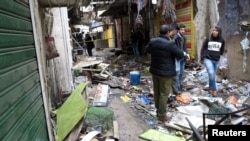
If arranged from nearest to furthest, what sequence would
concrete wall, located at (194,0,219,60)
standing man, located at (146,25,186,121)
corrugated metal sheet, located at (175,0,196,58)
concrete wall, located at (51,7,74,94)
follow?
standing man, located at (146,25,186,121), concrete wall, located at (51,7,74,94), concrete wall, located at (194,0,219,60), corrugated metal sheet, located at (175,0,196,58)

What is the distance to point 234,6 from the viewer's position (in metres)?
7.83

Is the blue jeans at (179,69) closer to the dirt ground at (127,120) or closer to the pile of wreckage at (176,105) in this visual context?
the pile of wreckage at (176,105)

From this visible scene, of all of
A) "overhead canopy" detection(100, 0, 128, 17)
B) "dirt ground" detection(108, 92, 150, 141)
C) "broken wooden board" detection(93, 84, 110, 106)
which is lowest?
"dirt ground" detection(108, 92, 150, 141)

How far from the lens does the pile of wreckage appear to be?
4676 millimetres

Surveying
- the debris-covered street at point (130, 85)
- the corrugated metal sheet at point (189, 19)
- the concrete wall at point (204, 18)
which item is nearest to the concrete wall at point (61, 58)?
the debris-covered street at point (130, 85)

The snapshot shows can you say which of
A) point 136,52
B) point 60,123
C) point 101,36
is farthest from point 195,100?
point 101,36

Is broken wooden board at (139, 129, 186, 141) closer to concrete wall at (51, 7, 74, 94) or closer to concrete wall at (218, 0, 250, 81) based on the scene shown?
concrete wall at (51, 7, 74, 94)

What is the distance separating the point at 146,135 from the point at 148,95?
2.73 m

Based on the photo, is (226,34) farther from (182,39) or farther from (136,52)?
(136,52)

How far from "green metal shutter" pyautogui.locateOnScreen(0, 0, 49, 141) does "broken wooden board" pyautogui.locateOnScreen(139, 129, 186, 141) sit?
73.1 inches

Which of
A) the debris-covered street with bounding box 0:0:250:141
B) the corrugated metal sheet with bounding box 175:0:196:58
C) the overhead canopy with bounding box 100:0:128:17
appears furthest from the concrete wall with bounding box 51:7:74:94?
the overhead canopy with bounding box 100:0:128:17

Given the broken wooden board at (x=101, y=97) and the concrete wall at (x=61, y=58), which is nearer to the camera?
the broken wooden board at (x=101, y=97)

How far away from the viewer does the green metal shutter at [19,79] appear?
2.24 m

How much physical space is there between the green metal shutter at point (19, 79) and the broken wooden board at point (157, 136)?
1.86 meters
